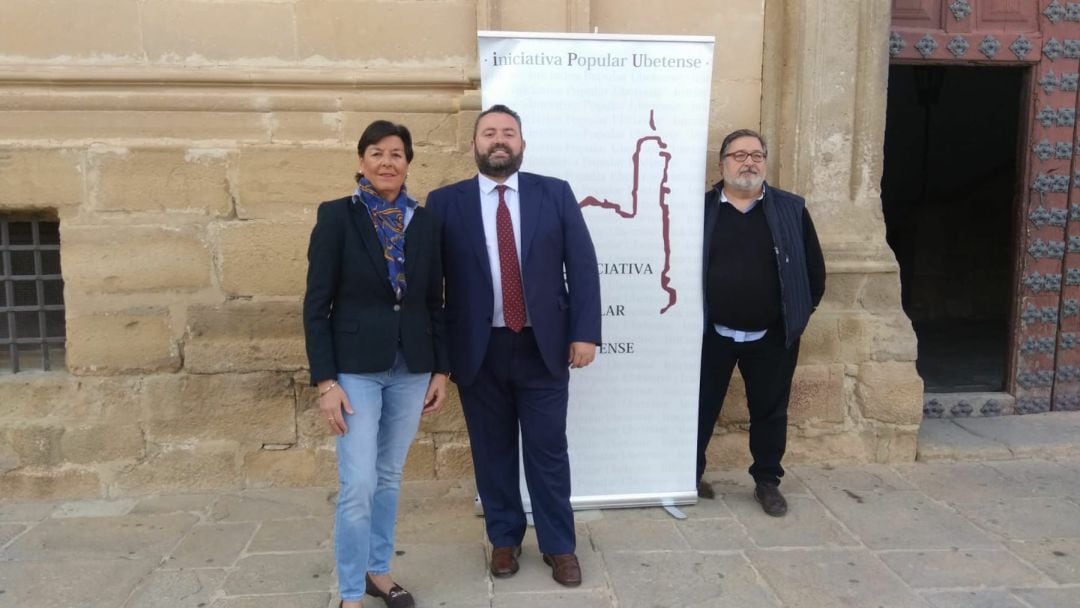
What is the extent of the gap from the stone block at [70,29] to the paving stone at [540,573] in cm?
315

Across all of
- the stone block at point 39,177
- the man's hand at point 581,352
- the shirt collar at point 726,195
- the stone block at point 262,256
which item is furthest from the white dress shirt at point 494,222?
the stone block at point 39,177

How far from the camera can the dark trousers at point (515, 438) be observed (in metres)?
3.33

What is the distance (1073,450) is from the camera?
4848 mm

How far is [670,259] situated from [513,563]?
160cm

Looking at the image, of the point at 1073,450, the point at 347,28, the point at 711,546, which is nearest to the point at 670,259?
the point at 711,546

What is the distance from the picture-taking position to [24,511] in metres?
4.18

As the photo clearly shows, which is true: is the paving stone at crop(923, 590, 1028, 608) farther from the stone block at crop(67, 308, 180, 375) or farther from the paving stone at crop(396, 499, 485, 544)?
the stone block at crop(67, 308, 180, 375)

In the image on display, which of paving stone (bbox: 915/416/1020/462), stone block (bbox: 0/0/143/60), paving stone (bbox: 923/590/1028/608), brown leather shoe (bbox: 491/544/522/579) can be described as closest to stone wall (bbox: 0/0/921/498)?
stone block (bbox: 0/0/143/60)

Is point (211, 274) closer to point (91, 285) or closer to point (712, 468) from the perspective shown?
point (91, 285)

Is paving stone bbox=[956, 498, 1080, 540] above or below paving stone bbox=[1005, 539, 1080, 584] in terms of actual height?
above

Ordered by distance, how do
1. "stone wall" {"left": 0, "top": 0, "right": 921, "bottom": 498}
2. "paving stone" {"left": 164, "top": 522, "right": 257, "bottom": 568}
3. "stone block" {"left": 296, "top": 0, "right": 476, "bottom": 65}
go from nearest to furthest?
"paving stone" {"left": 164, "top": 522, "right": 257, "bottom": 568} < "stone wall" {"left": 0, "top": 0, "right": 921, "bottom": 498} < "stone block" {"left": 296, "top": 0, "right": 476, "bottom": 65}

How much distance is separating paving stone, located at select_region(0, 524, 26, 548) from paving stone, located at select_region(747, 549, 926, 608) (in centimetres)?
336

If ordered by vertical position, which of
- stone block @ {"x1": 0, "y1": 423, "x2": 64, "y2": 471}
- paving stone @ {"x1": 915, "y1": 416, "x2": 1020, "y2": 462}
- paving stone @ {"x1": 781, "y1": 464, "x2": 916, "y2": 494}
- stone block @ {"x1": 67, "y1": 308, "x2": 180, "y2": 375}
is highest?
stone block @ {"x1": 67, "y1": 308, "x2": 180, "y2": 375}

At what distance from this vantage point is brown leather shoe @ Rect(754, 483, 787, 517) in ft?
13.2
